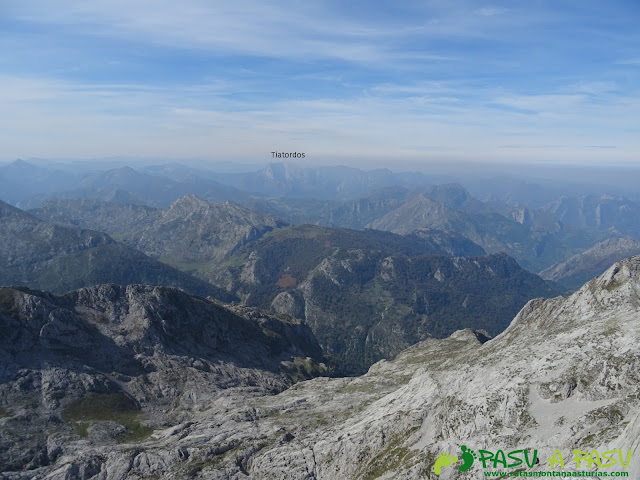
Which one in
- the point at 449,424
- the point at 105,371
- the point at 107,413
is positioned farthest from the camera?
the point at 105,371

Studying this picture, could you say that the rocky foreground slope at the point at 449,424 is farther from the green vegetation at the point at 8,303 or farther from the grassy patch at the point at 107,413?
the green vegetation at the point at 8,303

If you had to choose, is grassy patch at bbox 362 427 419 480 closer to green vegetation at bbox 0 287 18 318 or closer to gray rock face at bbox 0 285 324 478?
gray rock face at bbox 0 285 324 478

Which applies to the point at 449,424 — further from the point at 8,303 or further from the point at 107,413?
the point at 8,303

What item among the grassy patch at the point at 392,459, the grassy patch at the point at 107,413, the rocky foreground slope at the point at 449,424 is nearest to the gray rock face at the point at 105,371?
the grassy patch at the point at 107,413

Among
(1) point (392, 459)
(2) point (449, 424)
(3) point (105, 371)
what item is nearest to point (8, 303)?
(3) point (105, 371)

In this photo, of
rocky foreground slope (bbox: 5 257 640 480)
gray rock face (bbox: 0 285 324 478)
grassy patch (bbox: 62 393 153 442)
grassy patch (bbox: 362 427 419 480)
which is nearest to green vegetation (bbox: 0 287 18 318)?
gray rock face (bbox: 0 285 324 478)
